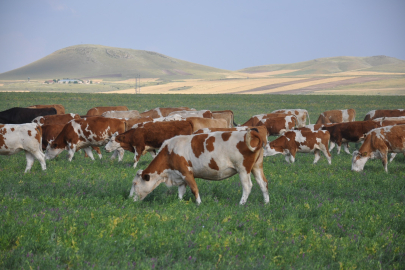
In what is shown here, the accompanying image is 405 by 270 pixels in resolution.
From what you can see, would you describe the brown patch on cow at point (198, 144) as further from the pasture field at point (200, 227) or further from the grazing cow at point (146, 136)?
the grazing cow at point (146, 136)

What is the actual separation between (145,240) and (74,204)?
8.92ft

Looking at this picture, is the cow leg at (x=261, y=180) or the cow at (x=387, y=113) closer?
the cow leg at (x=261, y=180)

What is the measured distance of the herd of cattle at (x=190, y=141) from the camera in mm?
8695

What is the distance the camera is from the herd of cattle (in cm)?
870

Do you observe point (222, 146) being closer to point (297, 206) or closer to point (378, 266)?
point (297, 206)

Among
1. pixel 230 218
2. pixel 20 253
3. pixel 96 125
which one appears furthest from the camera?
pixel 96 125

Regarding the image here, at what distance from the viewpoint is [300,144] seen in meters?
16.2

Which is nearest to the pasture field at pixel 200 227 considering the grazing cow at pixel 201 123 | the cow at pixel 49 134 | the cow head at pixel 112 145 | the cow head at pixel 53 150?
the cow head at pixel 112 145

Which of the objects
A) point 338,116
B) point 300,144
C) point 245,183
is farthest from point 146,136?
point 338,116

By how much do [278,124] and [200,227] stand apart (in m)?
17.6

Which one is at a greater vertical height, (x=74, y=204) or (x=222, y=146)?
(x=222, y=146)

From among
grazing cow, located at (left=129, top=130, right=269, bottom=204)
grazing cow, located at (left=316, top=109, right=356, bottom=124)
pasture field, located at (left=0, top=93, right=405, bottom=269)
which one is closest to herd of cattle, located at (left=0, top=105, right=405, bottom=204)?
grazing cow, located at (left=129, top=130, right=269, bottom=204)

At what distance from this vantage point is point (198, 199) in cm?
866

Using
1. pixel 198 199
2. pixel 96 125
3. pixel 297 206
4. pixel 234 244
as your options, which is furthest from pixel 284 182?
pixel 96 125
